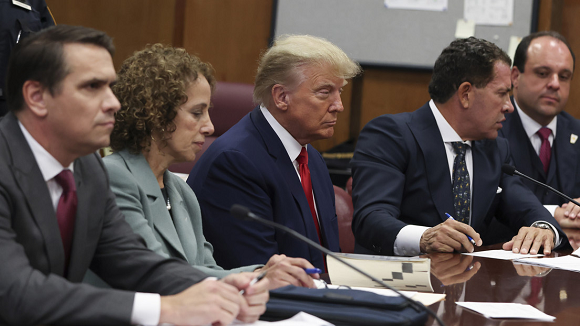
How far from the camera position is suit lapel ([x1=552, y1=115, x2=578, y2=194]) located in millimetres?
3219

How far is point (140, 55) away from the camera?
183 cm

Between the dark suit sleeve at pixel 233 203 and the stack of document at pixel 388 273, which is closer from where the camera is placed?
the stack of document at pixel 388 273

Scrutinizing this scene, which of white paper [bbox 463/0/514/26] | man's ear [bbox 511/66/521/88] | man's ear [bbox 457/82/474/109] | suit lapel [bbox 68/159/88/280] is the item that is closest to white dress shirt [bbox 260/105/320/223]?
man's ear [bbox 457/82/474/109]

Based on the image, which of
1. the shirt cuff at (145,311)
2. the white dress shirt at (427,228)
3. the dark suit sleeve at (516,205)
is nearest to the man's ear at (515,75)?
the dark suit sleeve at (516,205)

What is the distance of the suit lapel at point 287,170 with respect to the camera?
209 centimetres

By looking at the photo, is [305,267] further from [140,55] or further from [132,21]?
[132,21]

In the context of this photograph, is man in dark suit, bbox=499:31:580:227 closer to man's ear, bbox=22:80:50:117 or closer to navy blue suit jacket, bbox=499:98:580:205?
navy blue suit jacket, bbox=499:98:580:205

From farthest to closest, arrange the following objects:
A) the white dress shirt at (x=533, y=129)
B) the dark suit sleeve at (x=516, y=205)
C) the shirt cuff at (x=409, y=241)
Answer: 1. the white dress shirt at (x=533, y=129)
2. the dark suit sleeve at (x=516, y=205)
3. the shirt cuff at (x=409, y=241)

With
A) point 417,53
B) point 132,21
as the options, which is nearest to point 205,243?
point 417,53

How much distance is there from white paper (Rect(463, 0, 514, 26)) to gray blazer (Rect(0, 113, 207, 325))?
360cm

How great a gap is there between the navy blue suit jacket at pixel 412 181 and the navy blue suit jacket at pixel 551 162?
0.51 m

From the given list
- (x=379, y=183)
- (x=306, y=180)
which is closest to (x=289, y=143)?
(x=306, y=180)

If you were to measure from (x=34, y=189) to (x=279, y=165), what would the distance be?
3.50 ft

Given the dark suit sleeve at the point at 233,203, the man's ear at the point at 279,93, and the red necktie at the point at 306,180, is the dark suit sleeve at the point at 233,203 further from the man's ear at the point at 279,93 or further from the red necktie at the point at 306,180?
the man's ear at the point at 279,93
